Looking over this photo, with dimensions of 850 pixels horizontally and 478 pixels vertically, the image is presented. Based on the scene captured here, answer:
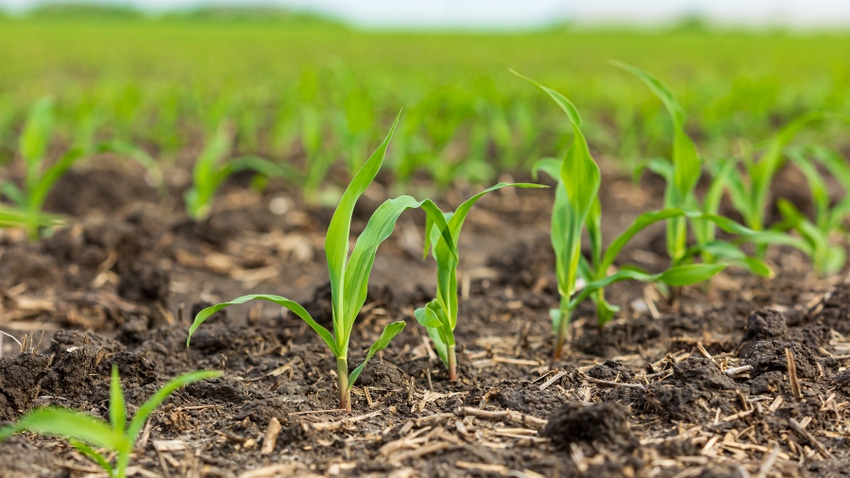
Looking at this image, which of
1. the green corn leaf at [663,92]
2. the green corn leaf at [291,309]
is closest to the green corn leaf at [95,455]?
the green corn leaf at [291,309]

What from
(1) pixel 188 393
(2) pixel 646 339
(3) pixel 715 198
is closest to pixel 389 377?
(1) pixel 188 393

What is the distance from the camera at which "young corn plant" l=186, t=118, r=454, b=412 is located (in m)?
1.90

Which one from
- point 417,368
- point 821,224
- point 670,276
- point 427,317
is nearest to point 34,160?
point 417,368

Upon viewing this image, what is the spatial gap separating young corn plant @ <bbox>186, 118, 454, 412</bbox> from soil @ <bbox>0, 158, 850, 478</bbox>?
0.61ft

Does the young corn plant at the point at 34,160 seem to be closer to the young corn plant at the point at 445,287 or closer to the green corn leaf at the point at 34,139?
the green corn leaf at the point at 34,139

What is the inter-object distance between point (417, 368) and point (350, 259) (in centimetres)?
52

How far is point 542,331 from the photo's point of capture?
9.42ft

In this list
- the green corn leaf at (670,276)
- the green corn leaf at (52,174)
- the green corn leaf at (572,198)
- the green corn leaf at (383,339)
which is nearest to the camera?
the green corn leaf at (383,339)

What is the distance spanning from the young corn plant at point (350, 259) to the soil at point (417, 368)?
19cm

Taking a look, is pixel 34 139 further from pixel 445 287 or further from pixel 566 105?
pixel 566 105

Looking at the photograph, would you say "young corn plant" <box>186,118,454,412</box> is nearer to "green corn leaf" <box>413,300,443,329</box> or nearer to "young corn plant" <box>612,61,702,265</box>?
"green corn leaf" <box>413,300,443,329</box>

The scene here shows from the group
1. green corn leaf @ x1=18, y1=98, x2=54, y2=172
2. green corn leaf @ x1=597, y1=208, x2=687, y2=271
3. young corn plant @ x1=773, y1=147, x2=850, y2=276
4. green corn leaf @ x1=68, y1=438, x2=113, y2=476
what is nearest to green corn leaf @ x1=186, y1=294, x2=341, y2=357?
green corn leaf @ x1=68, y1=438, x2=113, y2=476

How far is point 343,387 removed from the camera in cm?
206

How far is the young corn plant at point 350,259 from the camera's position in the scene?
74.9 inches
